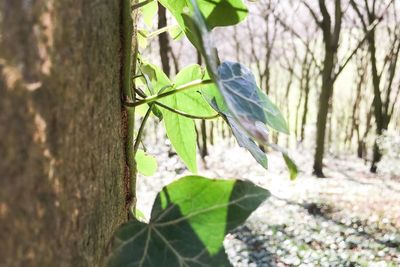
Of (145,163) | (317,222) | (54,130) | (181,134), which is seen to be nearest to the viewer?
(54,130)

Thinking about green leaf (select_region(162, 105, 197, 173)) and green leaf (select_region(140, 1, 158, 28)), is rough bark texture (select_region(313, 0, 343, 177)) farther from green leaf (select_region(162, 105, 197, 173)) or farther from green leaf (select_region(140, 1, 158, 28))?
green leaf (select_region(162, 105, 197, 173))

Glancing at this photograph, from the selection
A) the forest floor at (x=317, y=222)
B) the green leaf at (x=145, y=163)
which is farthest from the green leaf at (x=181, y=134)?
the forest floor at (x=317, y=222)

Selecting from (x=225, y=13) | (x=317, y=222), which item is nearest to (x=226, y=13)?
(x=225, y=13)

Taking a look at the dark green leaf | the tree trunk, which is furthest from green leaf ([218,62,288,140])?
the tree trunk

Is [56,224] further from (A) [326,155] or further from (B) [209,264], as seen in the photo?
(A) [326,155]

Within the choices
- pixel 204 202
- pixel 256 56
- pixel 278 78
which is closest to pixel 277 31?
pixel 256 56

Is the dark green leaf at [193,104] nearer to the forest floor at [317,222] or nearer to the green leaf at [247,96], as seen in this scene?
the green leaf at [247,96]

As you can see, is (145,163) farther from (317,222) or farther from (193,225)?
(317,222)
